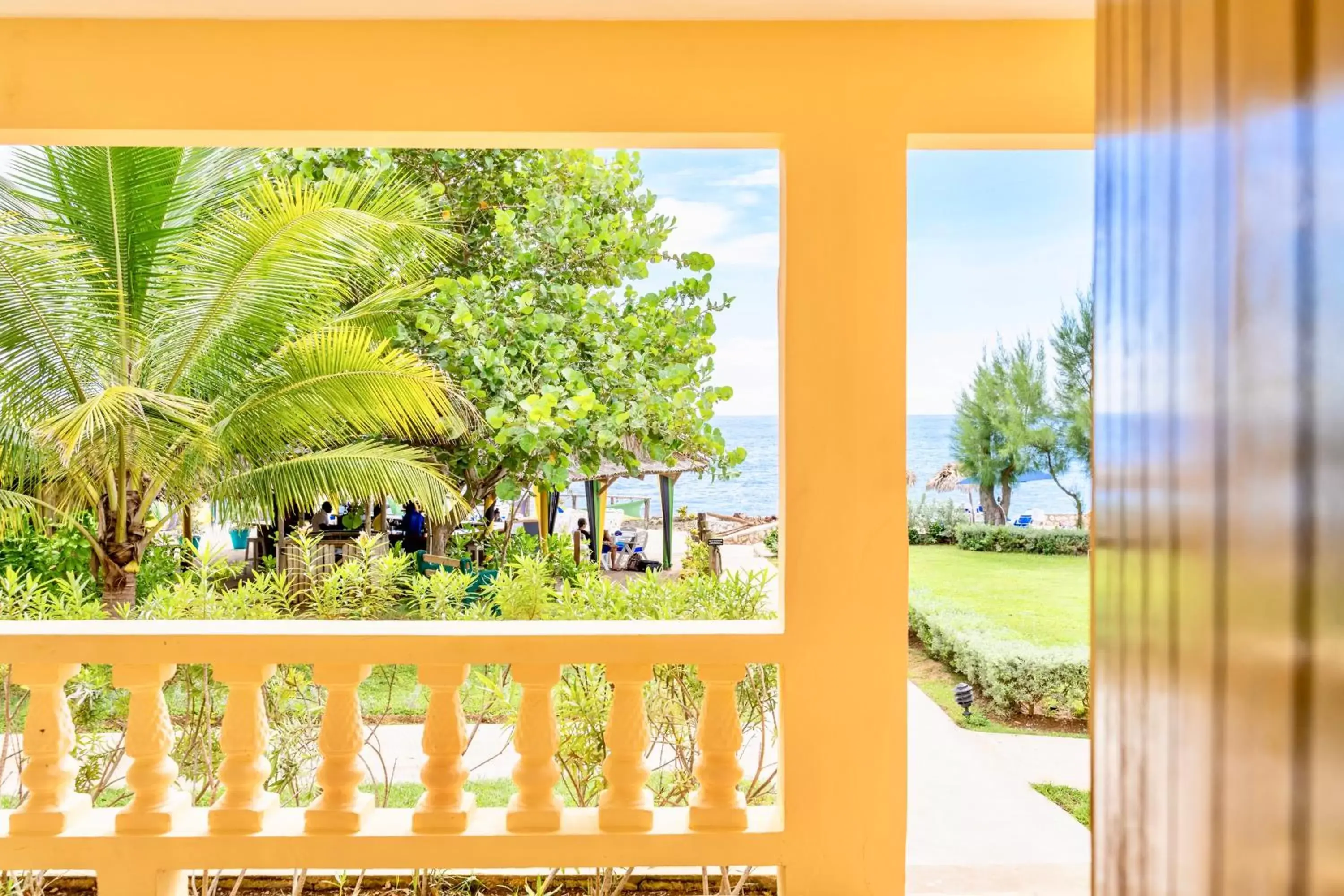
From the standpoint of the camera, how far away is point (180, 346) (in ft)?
14.1

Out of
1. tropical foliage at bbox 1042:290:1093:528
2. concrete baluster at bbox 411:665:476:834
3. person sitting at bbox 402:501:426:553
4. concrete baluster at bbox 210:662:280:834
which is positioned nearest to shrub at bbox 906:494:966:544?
tropical foliage at bbox 1042:290:1093:528

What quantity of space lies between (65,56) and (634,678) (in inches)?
74.2

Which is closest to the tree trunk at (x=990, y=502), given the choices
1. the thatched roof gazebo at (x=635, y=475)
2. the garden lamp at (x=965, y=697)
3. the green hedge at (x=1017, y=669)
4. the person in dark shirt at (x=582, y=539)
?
the green hedge at (x=1017, y=669)

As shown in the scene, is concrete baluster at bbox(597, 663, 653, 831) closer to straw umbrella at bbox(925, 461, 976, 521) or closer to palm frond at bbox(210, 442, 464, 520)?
palm frond at bbox(210, 442, 464, 520)

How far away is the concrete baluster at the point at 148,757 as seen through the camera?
5.87ft

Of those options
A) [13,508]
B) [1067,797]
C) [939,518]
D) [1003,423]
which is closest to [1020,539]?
[939,518]

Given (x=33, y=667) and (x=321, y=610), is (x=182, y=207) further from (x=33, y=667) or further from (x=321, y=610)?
(x=33, y=667)

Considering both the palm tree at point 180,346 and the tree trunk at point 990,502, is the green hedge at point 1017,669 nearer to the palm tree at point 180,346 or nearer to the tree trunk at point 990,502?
the tree trunk at point 990,502

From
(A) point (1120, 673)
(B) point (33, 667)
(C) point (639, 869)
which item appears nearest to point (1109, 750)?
(A) point (1120, 673)

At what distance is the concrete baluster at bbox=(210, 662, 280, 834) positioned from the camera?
5.88ft

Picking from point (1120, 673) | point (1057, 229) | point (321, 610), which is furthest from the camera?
point (1057, 229)

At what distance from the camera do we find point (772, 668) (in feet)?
9.70

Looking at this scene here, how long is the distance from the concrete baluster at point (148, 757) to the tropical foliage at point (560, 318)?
362cm

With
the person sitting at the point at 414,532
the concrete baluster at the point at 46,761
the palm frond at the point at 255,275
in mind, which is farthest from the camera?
the person sitting at the point at 414,532
